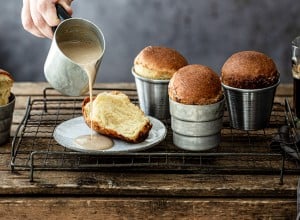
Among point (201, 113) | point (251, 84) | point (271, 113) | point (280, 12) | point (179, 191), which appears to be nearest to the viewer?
point (179, 191)

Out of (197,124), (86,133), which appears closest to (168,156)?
(197,124)

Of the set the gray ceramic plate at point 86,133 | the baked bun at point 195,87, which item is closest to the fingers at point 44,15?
the gray ceramic plate at point 86,133

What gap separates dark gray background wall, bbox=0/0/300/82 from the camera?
396 centimetres

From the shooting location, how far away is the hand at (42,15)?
2.10 m

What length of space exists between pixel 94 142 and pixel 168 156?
0.22m

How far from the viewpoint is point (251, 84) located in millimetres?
2123

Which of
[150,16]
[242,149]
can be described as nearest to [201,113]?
[242,149]

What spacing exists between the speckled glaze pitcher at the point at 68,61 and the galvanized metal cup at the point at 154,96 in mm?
217

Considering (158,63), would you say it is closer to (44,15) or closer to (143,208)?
(44,15)

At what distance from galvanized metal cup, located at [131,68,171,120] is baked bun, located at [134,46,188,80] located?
0.02 meters

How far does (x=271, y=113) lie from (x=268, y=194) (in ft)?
1.85

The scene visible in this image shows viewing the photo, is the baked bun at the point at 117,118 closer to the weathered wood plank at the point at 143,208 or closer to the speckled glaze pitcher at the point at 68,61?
the speckled glaze pitcher at the point at 68,61

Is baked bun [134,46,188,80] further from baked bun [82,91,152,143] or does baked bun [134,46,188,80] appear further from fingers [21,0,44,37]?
fingers [21,0,44,37]

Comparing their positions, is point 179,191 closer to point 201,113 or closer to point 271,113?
point 201,113
